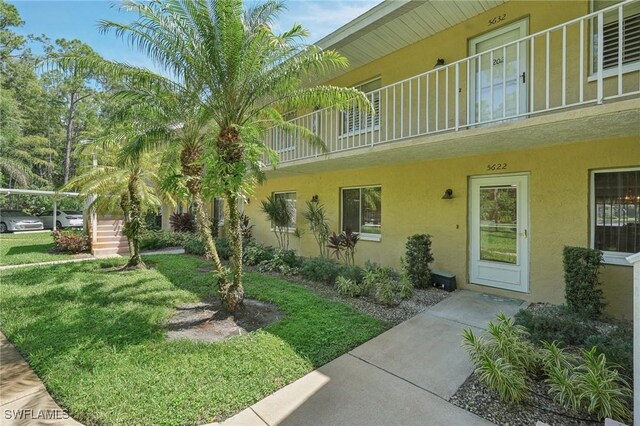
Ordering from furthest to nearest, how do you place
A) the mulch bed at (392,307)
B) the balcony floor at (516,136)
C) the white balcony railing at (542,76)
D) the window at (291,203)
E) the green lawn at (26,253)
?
the window at (291,203), the green lawn at (26,253), the mulch bed at (392,307), the white balcony railing at (542,76), the balcony floor at (516,136)

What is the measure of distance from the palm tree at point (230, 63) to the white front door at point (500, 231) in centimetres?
346

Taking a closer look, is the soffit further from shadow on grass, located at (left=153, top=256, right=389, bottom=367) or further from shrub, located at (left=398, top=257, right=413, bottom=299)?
shadow on grass, located at (left=153, top=256, right=389, bottom=367)

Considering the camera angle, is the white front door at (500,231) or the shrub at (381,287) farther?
the white front door at (500,231)

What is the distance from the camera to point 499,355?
3465 mm

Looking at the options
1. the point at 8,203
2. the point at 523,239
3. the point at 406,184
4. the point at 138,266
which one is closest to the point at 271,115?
the point at 406,184

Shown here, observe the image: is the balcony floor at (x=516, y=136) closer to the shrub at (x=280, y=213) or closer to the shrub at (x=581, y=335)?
the shrub at (x=581, y=335)

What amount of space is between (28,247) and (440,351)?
705 inches

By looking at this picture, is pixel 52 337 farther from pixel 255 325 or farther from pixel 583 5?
pixel 583 5

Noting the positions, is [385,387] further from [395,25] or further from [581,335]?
[395,25]

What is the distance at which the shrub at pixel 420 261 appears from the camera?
6938mm

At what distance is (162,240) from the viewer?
14430 mm

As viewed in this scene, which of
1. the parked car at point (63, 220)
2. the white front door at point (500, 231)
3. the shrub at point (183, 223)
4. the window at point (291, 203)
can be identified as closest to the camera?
the white front door at point (500, 231)

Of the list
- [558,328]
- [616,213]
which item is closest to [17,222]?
[558,328]

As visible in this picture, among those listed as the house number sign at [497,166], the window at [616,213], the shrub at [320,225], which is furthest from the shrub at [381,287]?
the window at [616,213]
